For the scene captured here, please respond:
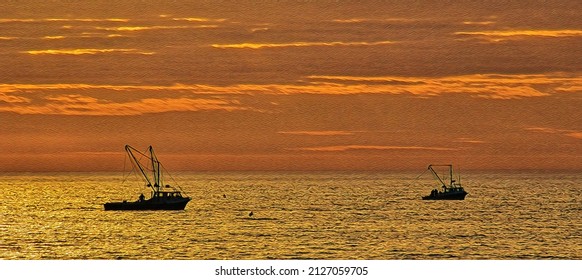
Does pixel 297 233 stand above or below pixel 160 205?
below

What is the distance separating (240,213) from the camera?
563 feet

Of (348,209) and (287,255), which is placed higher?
(348,209)

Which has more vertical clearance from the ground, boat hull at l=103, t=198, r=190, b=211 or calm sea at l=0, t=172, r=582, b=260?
boat hull at l=103, t=198, r=190, b=211

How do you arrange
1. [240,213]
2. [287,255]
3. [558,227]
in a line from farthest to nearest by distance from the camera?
[240,213] < [558,227] < [287,255]

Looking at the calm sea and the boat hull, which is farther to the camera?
the boat hull

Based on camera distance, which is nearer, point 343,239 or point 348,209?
point 343,239

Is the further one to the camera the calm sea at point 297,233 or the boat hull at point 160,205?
the boat hull at point 160,205

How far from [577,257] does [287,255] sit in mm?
35219

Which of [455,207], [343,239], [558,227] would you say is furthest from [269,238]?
[455,207]

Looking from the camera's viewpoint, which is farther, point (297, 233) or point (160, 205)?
point (160, 205)
